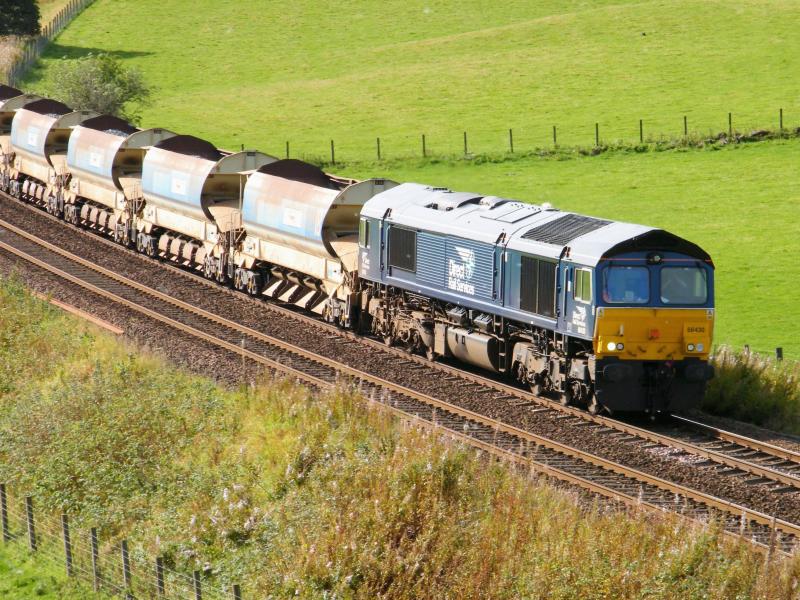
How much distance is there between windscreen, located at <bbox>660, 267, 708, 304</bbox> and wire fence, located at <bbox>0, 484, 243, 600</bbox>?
10.4 metres

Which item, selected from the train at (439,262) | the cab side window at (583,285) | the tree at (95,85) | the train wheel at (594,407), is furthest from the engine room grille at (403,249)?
the tree at (95,85)

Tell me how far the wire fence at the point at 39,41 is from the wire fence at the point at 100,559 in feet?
203

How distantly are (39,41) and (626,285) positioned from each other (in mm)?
71899

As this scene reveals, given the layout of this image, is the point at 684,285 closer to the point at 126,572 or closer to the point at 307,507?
the point at 307,507

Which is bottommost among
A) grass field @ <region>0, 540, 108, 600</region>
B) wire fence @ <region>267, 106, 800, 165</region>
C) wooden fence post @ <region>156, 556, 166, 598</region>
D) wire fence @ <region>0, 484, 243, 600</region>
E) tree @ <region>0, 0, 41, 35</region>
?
grass field @ <region>0, 540, 108, 600</region>

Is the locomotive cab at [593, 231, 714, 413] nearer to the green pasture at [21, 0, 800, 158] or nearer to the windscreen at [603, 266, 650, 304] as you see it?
the windscreen at [603, 266, 650, 304]

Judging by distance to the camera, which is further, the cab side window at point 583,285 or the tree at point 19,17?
the tree at point 19,17

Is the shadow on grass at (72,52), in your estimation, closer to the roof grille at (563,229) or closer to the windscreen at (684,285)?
the roof grille at (563,229)

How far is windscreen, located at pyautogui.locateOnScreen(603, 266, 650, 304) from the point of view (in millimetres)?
21891

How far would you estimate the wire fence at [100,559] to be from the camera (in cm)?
1445

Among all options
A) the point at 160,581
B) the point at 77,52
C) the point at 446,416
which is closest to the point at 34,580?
the point at 160,581

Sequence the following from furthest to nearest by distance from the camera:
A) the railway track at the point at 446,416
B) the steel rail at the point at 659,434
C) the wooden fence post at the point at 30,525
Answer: the steel rail at the point at 659,434 → the railway track at the point at 446,416 → the wooden fence post at the point at 30,525

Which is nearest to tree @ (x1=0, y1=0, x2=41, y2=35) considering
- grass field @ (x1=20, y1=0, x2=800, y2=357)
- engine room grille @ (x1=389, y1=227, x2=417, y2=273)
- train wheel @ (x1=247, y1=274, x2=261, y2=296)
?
grass field @ (x1=20, y1=0, x2=800, y2=357)

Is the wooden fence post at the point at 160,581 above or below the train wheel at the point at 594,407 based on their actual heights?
above
